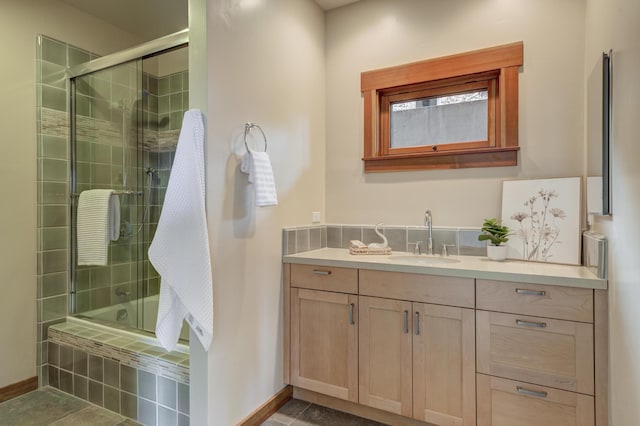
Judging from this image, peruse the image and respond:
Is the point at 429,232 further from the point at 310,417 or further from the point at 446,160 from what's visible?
the point at 310,417

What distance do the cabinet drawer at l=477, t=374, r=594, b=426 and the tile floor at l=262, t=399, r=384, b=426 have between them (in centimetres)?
60

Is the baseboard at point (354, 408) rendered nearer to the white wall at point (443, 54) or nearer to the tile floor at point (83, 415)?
the tile floor at point (83, 415)

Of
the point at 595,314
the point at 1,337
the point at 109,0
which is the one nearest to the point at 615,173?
the point at 595,314

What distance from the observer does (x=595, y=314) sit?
57.3 inches

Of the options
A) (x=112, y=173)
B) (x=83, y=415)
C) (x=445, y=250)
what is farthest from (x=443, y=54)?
(x=83, y=415)

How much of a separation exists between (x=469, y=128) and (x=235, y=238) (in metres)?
1.65

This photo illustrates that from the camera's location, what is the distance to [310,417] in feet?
6.59

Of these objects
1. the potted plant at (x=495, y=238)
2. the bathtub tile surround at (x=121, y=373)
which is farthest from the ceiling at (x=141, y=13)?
the potted plant at (x=495, y=238)

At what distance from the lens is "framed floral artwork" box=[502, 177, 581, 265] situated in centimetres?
191

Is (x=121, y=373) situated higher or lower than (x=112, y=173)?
lower

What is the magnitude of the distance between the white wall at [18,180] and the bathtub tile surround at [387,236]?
1.70 metres

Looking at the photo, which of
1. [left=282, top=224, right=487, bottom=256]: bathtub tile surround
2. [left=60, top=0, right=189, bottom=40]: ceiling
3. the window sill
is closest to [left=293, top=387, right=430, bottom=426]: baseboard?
[left=282, top=224, right=487, bottom=256]: bathtub tile surround

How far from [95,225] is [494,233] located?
8.44 feet

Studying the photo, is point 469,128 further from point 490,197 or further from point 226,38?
point 226,38
